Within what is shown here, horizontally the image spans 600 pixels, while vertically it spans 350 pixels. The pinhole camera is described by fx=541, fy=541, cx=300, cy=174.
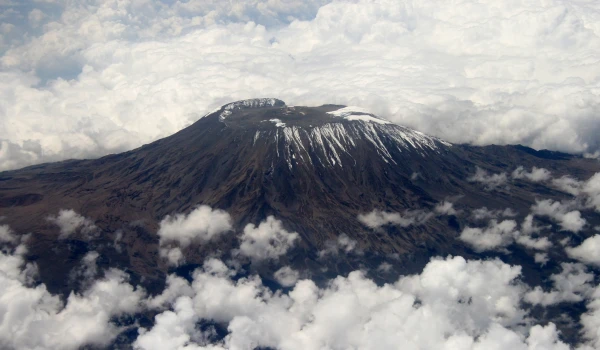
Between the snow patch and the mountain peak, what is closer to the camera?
the mountain peak

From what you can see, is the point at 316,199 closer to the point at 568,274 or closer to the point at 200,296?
the point at 200,296

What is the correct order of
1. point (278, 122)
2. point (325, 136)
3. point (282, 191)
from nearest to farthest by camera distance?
point (282, 191), point (325, 136), point (278, 122)

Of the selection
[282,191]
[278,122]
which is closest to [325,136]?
[278,122]

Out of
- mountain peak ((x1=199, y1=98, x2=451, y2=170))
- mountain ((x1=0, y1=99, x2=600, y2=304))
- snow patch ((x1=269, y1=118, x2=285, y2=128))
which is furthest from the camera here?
snow patch ((x1=269, y1=118, x2=285, y2=128))

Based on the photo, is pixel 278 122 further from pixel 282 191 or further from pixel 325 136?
pixel 282 191

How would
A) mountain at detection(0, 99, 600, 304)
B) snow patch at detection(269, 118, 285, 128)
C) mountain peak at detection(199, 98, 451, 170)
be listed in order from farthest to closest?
snow patch at detection(269, 118, 285, 128), mountain peak at detection(199, 98, 451, 170), mountain at detection(0, 99, 600, 304)

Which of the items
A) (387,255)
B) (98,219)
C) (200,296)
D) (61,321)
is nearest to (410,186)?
(387,255)

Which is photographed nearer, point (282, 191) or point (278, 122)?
point (282, 191)

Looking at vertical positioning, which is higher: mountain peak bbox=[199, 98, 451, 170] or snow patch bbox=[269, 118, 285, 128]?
snow patch bbox=[269, 118, 285, 128]
